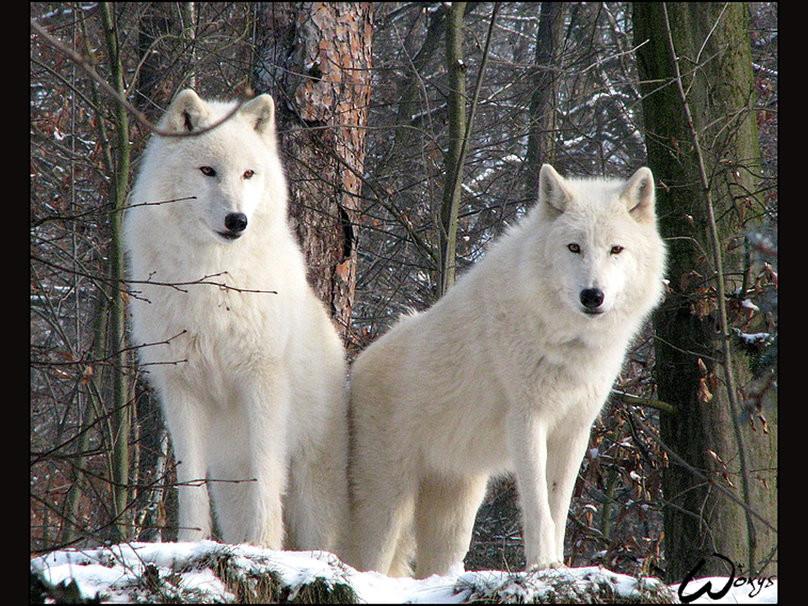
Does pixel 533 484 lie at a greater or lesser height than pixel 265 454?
lesser

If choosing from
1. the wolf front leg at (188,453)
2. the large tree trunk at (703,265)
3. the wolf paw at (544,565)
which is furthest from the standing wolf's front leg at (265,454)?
the large tree trunk at (703,265)

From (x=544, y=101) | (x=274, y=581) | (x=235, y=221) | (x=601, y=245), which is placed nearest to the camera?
(x=274, y=581)

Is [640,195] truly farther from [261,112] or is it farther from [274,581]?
[274,581]

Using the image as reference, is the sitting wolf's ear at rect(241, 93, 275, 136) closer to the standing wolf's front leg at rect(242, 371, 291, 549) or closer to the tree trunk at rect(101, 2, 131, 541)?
the standing wolf's front leg at rect(242, 371, 291, 549)

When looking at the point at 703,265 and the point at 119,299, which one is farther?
the point at 119,299

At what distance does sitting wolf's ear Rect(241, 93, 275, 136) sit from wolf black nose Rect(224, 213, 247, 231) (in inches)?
29.9

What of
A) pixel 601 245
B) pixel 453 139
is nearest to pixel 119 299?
pixel 453 139

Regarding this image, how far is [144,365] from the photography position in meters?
5.03

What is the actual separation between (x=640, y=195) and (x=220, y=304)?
2.47 metres

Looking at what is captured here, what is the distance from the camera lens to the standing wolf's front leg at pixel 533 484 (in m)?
4.77

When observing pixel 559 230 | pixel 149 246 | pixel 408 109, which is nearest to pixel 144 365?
pixel 149 246

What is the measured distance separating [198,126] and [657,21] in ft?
11.4

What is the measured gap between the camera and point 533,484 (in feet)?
16.0

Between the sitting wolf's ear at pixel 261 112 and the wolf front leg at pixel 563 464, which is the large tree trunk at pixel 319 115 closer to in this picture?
the sitting wolf's ear at pixel 261 112
